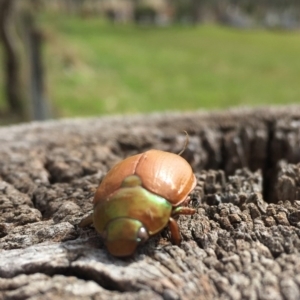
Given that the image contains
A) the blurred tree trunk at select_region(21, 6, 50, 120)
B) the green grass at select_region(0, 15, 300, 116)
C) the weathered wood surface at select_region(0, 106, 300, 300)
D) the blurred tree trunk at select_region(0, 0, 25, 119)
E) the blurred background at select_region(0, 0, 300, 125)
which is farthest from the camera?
the green grass at select_region(0, 15, 300, 116)

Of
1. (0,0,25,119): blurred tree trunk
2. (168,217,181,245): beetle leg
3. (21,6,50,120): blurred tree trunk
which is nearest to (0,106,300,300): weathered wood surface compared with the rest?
(168,217,181,245): beetle leg

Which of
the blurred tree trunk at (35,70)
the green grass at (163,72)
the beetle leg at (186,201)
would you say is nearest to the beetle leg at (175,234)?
the beetle leg at (186,201)

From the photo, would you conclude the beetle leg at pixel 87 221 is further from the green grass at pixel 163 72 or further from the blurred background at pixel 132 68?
the green grass at pixel 163 72

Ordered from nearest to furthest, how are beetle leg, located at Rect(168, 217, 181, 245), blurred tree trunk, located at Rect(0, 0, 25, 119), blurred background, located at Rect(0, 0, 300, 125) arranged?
1. beetle leg, located at Rect(168, 217, 181, 245)
2. blurred tree trunk, located at Rect(0, 0, 25, 119)
3. blurred background, located at Rect(0, 0, 300, 125)

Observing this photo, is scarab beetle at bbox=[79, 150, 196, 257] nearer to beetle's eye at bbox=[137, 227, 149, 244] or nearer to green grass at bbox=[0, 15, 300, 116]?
beetle's eye at bbox=[137, 227, 149, 244]

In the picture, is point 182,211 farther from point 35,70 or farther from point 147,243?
point 35,70

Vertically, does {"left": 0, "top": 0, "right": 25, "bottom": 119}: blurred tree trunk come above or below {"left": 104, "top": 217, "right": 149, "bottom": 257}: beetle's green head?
below
